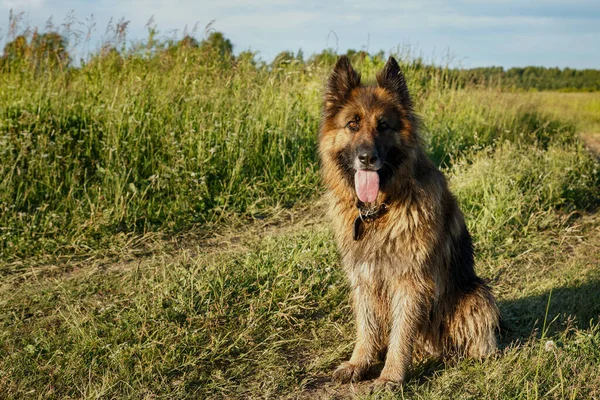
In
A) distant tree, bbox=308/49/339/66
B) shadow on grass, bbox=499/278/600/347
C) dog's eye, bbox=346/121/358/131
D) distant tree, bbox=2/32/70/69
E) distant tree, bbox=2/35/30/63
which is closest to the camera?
dog's eye, bbox=346/121/358/131

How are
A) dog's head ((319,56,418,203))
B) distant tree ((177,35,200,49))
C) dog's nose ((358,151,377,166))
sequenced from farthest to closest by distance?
distant tree ((177,35,200,49)), dog's head ((319,56,418,203)), dog's nose ((358,151,377,166))

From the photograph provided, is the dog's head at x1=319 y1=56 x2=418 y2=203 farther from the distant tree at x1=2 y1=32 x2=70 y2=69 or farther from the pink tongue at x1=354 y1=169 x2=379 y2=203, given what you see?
the distant tree at x1=2 y1=32 x2=70 y2=69

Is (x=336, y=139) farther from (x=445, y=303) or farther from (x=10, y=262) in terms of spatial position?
(x=10, y=262)

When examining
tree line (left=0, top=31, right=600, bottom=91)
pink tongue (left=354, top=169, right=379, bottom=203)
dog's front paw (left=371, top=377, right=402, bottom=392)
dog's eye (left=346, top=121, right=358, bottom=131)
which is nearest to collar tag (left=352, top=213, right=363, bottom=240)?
pink tongue (left=354, top=169, right=379, bottom=203)

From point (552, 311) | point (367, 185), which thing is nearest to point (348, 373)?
point (367, 185)

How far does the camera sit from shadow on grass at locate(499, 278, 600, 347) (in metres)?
4.35

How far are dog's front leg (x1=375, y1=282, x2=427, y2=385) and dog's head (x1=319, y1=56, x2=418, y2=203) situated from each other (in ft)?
2.07

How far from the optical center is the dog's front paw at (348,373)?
11.9 feet

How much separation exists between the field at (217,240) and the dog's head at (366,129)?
4.08 ft

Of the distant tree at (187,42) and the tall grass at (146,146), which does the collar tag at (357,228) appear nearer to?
the tall grass at (146,146)

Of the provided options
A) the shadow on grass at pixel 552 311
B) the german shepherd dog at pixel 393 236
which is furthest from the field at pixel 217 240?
the german shepherd dog at pixel 393 236

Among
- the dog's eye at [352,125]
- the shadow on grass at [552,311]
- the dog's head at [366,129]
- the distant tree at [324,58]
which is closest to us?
the dog's head at [366,129]

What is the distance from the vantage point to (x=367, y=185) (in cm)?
352

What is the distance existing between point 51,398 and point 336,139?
7.77 feet
